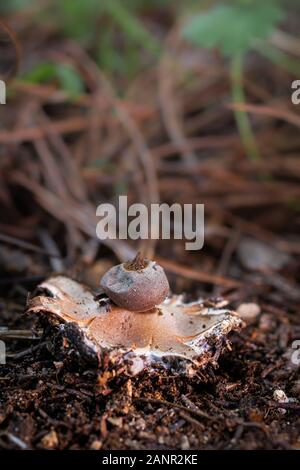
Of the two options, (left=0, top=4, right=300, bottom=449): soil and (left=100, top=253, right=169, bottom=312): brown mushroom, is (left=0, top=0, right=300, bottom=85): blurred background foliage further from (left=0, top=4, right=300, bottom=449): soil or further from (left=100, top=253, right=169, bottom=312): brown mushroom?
(left=100, top=253, right=169, bottom=312): brown mushroom

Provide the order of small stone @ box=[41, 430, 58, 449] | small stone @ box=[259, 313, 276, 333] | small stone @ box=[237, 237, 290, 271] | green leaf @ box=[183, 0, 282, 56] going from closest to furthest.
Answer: small stone @ box=[41, 430, 58, 449] < small stone @ box=[259, 313, 276, 333] < small stone @ box=[237, 237, 290, 271] < green leaf @ box=[183, 0, 282, 56]

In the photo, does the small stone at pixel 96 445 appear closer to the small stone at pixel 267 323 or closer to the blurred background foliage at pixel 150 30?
the small stone at pixel 267 323

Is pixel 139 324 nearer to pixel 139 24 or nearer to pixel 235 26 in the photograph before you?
pixel 235 26

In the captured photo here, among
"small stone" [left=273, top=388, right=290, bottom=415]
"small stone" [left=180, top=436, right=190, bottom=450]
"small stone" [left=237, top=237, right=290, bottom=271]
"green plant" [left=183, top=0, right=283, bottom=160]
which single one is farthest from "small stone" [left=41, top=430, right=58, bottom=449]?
"green plant" [left=183, top=0, right=283, bottom=160]

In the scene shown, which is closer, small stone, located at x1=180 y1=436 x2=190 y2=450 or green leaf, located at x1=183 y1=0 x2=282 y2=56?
small stone, located at x1=180 y1=436 x2=190 y2=450

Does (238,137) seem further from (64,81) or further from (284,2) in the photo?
(284,2)

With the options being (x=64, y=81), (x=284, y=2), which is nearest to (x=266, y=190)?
(x=64, y=81)

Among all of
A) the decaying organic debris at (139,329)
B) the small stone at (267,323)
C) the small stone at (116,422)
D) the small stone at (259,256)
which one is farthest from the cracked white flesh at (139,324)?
the small stone at (259,256)
